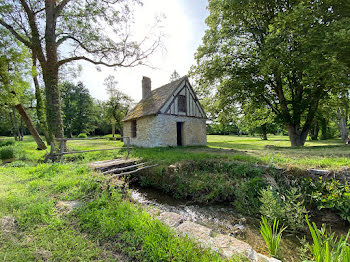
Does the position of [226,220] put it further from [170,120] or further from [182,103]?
[182,103]

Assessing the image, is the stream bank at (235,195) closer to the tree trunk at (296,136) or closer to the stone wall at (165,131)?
the stone wall at (165,131)

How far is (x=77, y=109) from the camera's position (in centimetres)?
3622

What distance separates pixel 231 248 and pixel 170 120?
9942mm

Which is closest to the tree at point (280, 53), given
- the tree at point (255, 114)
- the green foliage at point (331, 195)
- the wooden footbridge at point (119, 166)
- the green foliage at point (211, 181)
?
the tree at point (255, 114)

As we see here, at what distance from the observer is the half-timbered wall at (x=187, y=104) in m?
11.7

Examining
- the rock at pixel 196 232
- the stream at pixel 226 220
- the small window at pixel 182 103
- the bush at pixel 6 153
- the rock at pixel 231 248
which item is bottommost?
the stream at pixel 226 220

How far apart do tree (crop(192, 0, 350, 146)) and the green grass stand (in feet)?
32.2

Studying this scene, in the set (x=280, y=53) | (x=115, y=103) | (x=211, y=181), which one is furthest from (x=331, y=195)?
(x=115, y=103)

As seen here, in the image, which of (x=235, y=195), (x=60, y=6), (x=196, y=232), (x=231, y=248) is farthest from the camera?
(x=60, y=6)

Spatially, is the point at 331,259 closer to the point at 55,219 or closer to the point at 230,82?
the point at 55,219

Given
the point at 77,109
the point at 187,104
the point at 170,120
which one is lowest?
the point at 170,120

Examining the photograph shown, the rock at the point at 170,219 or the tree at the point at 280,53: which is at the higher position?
the tree at the point at 280,53

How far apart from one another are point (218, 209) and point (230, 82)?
9.19m

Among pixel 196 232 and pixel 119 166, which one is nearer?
pixel 196 232
